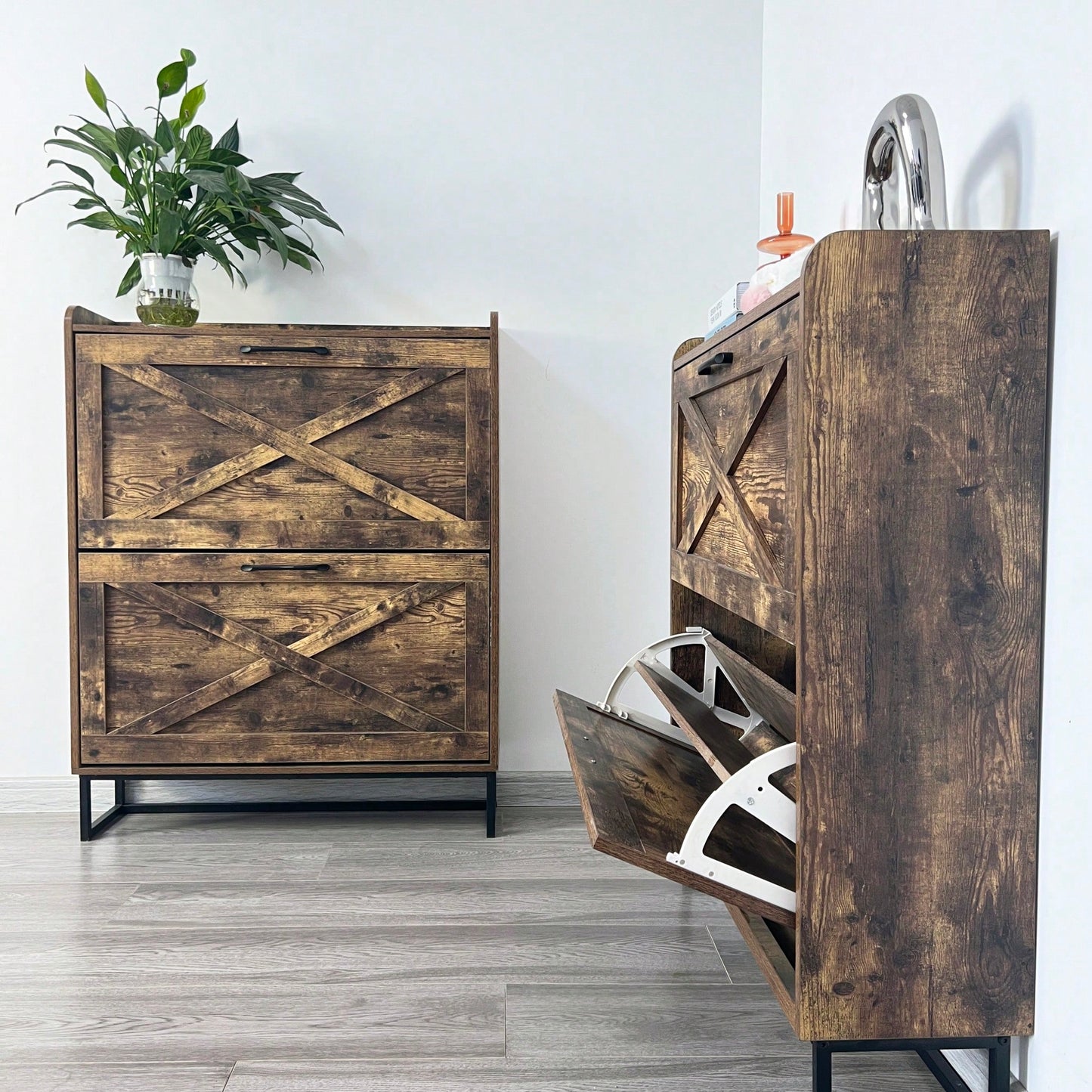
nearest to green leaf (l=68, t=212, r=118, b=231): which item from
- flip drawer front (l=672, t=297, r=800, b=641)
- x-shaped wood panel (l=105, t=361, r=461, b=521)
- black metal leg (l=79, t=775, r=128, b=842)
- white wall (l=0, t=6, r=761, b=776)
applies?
white wall (l=0, t=6, r=761, b=776)

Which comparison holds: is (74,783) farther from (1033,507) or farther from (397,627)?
(1033,507)

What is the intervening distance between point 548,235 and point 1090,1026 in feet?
7.59

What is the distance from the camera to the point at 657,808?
1444 mm

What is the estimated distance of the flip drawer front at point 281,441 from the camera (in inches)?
91.9

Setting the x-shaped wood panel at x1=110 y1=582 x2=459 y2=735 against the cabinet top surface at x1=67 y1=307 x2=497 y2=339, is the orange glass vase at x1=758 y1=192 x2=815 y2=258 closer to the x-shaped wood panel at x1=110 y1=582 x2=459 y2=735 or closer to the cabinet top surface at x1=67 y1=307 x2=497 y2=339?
the cabinet top surface at x1=67 y1=307 x2=497 y2=339

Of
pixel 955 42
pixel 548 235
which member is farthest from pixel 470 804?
pixel 955 42

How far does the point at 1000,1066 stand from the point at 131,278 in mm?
2601

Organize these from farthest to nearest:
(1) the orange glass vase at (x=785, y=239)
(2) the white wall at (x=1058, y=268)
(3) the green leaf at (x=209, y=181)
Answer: (3) the green leaf at (x=209, y=181) < (1) the orange glass vase at (x=785, y=239) < (2) the white wall at (x=1058, y=268)

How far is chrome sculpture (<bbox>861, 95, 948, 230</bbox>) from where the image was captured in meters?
1.28

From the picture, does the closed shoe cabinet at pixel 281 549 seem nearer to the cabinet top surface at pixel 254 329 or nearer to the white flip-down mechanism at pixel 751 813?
the cabinet top surface at pixel 254 329

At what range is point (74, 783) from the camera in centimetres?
274

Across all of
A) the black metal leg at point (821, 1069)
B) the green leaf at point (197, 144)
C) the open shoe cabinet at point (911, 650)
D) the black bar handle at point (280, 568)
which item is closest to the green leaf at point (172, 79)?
the green leaf at point (197, 144)

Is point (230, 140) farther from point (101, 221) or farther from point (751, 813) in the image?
point (751, 813)

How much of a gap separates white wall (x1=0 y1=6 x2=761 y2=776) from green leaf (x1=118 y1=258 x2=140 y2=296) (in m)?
0.16
